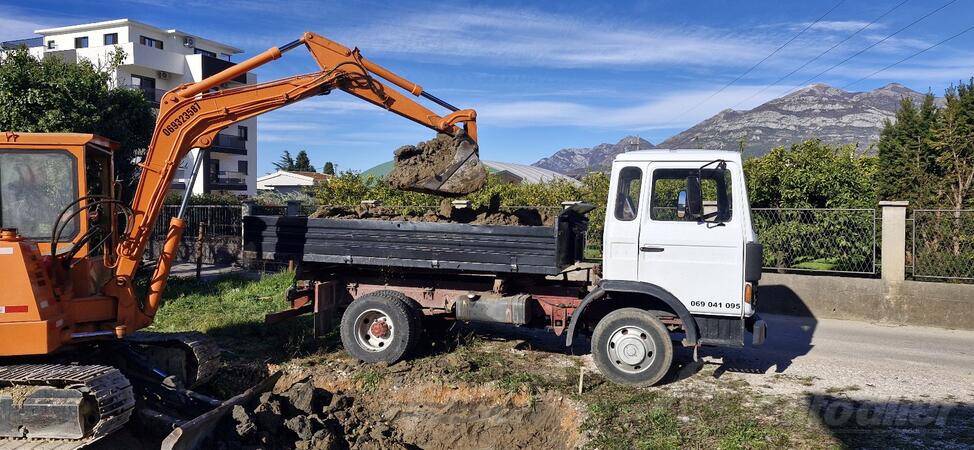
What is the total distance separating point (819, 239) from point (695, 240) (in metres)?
6.36

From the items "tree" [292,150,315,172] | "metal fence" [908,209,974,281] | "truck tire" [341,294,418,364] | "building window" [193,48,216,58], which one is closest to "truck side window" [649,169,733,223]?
"truck tire" [341,294,418,364]

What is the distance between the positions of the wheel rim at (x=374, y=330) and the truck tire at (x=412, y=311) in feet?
0.70

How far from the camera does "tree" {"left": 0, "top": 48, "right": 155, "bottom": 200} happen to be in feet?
39.1

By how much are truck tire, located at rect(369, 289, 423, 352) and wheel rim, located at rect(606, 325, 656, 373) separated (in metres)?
2.23

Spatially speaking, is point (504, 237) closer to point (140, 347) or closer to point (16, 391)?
point (140, 347)

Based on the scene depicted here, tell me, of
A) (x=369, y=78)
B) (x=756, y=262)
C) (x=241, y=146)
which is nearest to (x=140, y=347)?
(x=369, y=78)

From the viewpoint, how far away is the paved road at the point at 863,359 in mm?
7133

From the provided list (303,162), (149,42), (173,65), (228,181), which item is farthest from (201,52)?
(303,162)

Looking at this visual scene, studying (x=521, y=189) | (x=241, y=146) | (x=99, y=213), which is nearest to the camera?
(x=99, y=213)

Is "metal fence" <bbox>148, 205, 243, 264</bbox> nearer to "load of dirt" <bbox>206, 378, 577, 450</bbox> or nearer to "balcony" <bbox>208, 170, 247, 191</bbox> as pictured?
"load of dirt" <bbox>206, 378, 577, 450</bbox>

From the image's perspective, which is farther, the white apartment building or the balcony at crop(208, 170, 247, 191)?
the balcony at crop(208, 170, 247, 191)

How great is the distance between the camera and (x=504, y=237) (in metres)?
7.29

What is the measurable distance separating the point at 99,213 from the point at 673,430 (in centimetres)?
569

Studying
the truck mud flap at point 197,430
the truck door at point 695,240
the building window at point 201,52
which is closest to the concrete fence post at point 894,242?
the truck door at point 695,240
